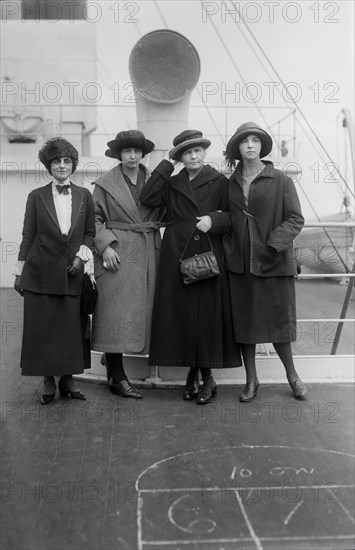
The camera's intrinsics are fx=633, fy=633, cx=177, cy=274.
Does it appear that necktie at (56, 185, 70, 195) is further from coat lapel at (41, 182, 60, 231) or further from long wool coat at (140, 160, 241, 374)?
long wool coat at (140, 160, 241, 374)

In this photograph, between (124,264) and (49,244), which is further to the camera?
(124,264)

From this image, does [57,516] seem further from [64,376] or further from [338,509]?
[64,376]

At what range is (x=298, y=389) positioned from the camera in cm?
428

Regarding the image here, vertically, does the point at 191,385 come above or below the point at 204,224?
below

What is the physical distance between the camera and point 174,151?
13.4ft

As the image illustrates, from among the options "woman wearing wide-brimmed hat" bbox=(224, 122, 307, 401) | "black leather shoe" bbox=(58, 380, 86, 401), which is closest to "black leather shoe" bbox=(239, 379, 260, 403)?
"woman wearing wide-brimmed hat" bbox=(224, 122, 307, 401)

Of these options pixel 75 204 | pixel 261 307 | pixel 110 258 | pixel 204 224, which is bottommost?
pixel 261 307

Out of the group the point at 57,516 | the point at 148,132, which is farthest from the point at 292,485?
the point at 148,132

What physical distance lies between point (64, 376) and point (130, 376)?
61 cm

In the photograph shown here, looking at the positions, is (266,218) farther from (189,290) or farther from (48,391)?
(48,391)

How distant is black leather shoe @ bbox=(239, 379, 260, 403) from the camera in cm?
421

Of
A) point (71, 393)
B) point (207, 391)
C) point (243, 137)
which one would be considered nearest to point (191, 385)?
point (207, 391)

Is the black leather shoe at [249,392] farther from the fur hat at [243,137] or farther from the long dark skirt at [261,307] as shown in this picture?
the fur hat at [243,137]

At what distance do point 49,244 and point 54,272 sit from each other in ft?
0.62
